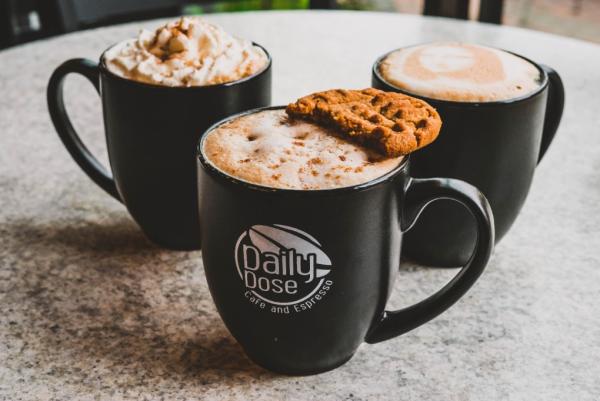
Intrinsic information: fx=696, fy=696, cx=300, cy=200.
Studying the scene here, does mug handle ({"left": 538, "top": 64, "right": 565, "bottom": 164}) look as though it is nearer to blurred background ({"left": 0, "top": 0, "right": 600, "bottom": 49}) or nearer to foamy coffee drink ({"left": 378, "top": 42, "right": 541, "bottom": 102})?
foamy coffee drink ({"left": 378, "top": 42, "right": 541, "bottom": 102})

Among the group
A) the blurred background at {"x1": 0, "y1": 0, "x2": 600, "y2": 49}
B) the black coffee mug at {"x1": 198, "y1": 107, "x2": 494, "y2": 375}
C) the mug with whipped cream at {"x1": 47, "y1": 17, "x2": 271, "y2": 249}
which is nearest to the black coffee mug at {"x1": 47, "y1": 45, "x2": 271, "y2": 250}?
the mug with whipped cream at {"x1": 47, "y1": 17, "x2": 271, "y2": 249}

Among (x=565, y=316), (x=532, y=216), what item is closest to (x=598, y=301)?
(x=565, y=316)

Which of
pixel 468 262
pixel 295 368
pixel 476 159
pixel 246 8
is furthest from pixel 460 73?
pixel 246 8

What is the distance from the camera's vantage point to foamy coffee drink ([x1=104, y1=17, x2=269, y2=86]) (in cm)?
66

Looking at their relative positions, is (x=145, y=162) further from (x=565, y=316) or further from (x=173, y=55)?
(x=565, y=316)

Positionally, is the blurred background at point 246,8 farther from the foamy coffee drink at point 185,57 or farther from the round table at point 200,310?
the foamy coffee drink at point 185,57

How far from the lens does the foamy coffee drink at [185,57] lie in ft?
2.15

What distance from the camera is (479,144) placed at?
0.64 m

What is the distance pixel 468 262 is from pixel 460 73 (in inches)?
8.8

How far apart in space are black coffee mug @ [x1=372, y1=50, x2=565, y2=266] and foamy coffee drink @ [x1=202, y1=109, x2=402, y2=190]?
0.43 ft

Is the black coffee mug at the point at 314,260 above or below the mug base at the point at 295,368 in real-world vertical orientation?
above

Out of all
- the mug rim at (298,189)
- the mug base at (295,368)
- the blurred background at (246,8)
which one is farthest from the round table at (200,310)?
the blurred background at (246,8)

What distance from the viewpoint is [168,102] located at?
2.11 feet

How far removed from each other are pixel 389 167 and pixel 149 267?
0.32m
